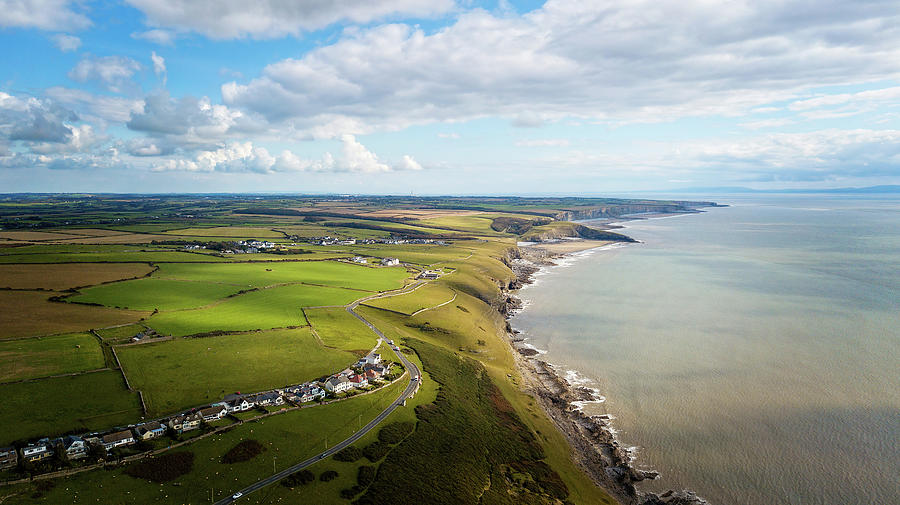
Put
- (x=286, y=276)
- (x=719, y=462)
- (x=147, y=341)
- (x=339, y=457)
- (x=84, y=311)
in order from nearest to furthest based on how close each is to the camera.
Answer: (x=339, y=457) → (x=719, y=462) → (x=147, y=341) → (x=84, y=311) → (x=286, y=276)

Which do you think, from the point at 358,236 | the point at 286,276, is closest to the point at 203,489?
the point at 286,276

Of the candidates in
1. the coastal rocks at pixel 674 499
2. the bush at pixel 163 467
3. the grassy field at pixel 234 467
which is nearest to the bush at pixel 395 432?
the grassy field at pixel 234 467

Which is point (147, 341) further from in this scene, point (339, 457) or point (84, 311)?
point (339, 457)

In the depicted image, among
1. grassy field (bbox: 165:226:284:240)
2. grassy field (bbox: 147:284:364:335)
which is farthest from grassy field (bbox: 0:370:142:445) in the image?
grassy field (bbox: 165:226:284:240)

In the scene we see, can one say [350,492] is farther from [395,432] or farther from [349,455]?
[395,432]

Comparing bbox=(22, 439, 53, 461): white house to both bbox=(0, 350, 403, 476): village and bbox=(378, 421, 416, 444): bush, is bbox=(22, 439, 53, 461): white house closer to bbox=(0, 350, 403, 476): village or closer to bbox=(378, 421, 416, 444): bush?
bbox=(0, 350, 403, 476): village

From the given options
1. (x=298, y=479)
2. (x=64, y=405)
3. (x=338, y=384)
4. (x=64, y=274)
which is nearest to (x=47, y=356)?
(x=64, y=405)
